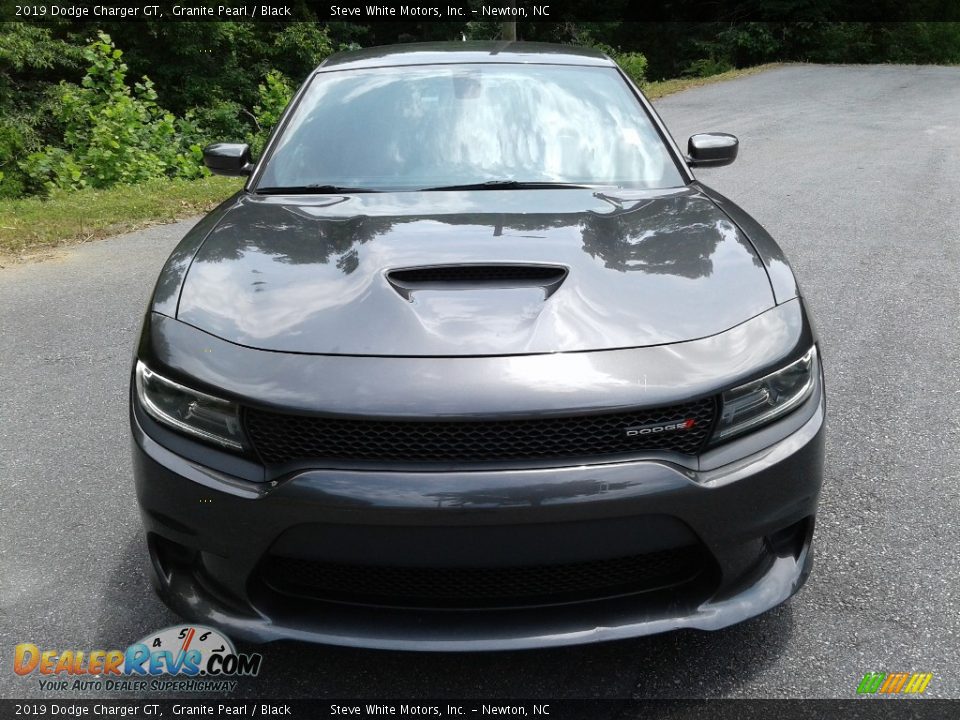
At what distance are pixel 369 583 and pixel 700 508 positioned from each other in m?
0.75

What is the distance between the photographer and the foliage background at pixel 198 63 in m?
11.0

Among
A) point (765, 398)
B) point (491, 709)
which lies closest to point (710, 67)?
point (765, 398)

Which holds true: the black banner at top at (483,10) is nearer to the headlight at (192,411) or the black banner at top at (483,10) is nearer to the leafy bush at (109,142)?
the leafy bush at (109,142)

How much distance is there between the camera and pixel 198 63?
22844mm

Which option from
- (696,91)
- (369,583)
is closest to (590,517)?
(369,583)

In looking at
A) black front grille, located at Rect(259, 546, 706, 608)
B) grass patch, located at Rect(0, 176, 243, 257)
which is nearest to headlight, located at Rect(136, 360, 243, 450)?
black front grille, located at Rect(259, 546, 706, 608)

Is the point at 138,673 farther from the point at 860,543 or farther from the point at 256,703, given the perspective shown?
the point at 860,543

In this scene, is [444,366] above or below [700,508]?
above

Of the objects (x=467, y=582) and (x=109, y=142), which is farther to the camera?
(x=109, y=142)

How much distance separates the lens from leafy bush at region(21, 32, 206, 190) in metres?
10.3

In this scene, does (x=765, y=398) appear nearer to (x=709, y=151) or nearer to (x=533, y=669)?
(x=533, y=669)

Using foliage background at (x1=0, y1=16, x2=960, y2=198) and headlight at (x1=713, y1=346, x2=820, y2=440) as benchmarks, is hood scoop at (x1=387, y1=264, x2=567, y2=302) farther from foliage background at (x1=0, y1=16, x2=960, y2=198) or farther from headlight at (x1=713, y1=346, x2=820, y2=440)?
foliage background at (x1=0, y1=16, x2=960, y2=198)

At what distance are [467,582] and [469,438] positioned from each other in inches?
14.1

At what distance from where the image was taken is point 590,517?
1.88 m
